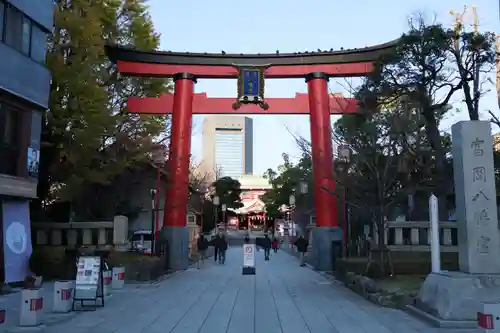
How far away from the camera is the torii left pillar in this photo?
26.7 m

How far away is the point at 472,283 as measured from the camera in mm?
11219

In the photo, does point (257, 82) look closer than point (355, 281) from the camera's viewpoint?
No

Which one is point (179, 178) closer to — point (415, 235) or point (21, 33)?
point (21, 33)

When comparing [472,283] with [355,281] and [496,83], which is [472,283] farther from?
[496,83]

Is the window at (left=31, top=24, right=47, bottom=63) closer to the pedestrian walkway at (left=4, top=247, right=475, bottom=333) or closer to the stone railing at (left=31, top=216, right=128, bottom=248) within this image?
the stone railing at (left=31, top=216, right=128, bottom=248)

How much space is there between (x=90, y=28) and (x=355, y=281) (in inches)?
678

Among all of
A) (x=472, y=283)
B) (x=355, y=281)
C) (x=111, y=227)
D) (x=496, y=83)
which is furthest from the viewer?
(x=111, y=227)

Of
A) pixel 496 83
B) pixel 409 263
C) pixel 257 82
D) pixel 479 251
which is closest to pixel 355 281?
pixel 409 263

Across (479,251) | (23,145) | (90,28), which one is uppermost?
(90,28)

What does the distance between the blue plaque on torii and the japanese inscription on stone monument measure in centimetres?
1626

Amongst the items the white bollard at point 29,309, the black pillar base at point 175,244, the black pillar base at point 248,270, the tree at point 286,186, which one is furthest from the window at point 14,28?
the tree at point 286,186

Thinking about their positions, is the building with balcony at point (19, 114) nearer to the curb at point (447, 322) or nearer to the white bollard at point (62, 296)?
the white bollard at point (62, 296)

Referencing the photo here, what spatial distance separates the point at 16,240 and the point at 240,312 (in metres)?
9.97

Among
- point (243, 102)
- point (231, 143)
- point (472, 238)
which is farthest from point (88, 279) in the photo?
point (231, 143)
